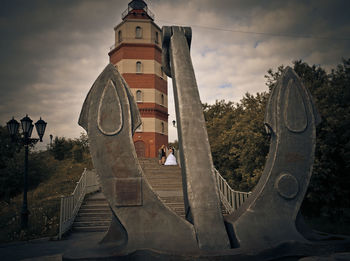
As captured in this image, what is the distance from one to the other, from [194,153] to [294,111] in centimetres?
159

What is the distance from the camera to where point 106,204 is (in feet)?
31.2

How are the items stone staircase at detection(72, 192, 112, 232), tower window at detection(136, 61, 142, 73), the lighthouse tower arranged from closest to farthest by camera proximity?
stone staircase at detection(72, 192, 112, 232) → the lighthouse tower → tower window at detection(136, 61, 142, 73)

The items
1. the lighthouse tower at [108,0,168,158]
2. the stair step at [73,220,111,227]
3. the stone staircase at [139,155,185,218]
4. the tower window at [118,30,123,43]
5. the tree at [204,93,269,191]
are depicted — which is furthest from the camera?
the tower window at [118,30,123,43]

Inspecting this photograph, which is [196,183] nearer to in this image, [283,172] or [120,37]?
[283,172]

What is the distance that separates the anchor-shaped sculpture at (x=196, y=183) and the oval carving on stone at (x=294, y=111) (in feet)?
0.05

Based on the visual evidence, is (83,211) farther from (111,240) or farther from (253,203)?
(253,203)

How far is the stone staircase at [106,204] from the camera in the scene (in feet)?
27.1

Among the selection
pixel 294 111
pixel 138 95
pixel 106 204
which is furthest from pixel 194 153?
pixel 138 95

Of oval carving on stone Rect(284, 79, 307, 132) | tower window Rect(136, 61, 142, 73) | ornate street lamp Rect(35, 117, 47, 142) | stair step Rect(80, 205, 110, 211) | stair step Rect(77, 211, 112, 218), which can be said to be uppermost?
tower window Rect(136, 61, 142, 73)

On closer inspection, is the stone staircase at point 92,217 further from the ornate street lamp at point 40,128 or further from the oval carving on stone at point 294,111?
the oval carving on stone at point 294,111

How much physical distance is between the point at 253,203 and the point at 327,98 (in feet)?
29.7

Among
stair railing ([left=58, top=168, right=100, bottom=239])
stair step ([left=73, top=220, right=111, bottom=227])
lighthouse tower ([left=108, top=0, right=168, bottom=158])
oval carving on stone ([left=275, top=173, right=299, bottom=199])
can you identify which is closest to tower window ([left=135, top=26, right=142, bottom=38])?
lighthouse tower ([left=108, top=0, right=168, bottom=158])

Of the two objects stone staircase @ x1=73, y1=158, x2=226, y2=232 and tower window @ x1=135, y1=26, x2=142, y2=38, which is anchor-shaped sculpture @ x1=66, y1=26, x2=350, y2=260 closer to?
stone staircase @ x1=73, y1=158, x2=226, y2=232

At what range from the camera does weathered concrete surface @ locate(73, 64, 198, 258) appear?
346 centimetres
